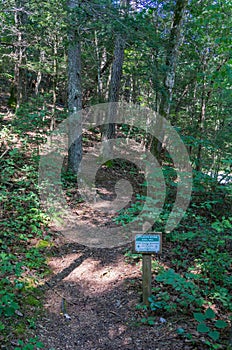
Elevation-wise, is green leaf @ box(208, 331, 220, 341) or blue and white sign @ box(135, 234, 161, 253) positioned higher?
blue and white sign @ box(135, 234, 161, 253)

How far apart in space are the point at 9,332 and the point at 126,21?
17.8 ft

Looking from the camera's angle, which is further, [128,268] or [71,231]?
[71,231]

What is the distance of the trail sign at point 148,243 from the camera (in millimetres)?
3916

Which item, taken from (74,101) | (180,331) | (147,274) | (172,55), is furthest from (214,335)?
(74,101)

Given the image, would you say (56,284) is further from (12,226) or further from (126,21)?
(126,21)

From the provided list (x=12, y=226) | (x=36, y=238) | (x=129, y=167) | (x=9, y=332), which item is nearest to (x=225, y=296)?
(x=9, y=332)

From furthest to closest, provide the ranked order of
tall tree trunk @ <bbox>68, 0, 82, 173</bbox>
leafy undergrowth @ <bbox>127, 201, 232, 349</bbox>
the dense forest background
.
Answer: tall tree trunk @ <bbox>68, 0, 82, 173</bbox> → the dense forest background → leafy undergrowth @ <bbox>127, 201, 232, 349</bbox>

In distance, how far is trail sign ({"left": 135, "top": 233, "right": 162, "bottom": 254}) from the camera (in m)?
3.92

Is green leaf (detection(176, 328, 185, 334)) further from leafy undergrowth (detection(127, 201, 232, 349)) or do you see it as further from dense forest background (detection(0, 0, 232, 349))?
dense forest background (detection(0, 0, 232, 349))

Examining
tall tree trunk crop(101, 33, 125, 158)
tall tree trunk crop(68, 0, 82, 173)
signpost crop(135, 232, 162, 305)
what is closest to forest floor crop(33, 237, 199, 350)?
signpost crop(135, 232, 162, 305)

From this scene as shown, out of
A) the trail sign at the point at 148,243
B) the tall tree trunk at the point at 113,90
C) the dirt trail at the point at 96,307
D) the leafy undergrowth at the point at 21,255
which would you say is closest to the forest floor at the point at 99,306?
the dirt trail at the point at 96,307

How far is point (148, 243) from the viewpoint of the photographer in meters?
3.94

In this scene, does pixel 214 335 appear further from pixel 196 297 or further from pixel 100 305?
pixel 100 305

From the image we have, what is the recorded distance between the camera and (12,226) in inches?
233
